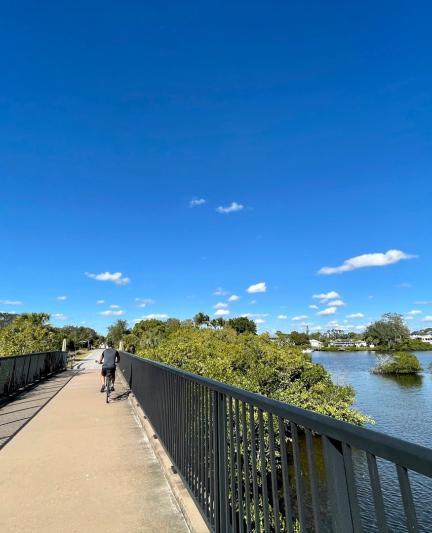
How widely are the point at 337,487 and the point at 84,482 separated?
382 centimetres

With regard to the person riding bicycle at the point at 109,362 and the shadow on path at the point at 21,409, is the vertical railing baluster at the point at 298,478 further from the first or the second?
the person riding bicycle at the point at 109,362

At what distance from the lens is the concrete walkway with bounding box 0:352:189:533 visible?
3.61 meters

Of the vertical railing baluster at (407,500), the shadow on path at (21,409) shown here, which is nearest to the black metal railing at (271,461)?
the vertical railing baluster at (407,500)

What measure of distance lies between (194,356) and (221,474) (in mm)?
12338

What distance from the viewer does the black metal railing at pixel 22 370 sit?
11.3m

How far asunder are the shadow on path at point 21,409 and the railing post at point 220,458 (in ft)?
14.5

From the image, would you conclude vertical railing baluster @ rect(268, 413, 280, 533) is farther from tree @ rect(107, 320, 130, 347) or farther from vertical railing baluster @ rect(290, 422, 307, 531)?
tree @ rect(107, 320, 130, 347)

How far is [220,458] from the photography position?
3.22 meters

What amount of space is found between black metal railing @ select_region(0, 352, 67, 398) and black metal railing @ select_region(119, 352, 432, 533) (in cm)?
696

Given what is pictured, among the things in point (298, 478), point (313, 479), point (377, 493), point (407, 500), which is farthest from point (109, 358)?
point (407, 500)

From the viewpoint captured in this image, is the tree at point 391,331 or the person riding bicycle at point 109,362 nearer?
the person riding bicycle at point 109,362

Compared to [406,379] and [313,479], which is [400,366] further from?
[313,479]

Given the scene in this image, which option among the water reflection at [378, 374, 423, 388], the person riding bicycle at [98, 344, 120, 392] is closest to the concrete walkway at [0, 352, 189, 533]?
the person riding bicycle at [98, 344, 120, 392]

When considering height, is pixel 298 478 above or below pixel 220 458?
above
